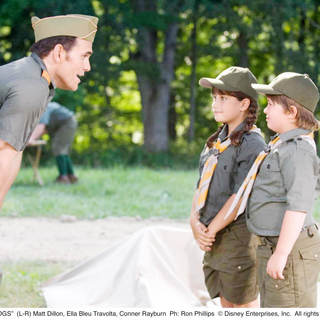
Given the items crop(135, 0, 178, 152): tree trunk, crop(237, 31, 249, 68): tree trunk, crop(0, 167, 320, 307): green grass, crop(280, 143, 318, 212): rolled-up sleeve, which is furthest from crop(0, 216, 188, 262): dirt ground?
crop(237, 31, 249, 68): tree trunk

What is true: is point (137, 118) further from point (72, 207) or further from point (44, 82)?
point (44, 82)

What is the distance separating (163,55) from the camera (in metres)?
18.8

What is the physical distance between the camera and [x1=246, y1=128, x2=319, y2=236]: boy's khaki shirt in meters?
2.65

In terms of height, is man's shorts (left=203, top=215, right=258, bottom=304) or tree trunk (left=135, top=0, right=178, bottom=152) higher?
Answer: man's shorts (left=203, top=215, right=258, bottom=304)

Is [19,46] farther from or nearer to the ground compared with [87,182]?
farther from the ground

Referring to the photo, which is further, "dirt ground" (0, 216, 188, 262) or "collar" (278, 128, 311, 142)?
"dirt ground" (0, 216, 188, 262)

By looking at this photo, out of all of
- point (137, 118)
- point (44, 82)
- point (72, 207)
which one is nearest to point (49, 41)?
point (44, 82)

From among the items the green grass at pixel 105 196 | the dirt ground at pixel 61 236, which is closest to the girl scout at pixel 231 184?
the dirt ground at pixel 61 236

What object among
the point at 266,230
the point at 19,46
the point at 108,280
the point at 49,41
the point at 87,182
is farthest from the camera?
the point at 19,46

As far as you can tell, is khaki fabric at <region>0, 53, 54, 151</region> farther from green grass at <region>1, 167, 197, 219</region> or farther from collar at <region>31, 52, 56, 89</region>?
green grass at <region>1, 167, 197, 219</region>

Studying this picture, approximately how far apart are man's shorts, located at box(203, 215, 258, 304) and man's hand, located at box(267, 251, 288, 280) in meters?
0.48

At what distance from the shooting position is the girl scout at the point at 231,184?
3119 mm

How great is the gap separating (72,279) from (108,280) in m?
0.36

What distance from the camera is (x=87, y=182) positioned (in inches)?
436
